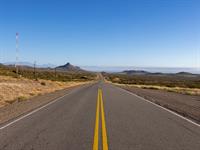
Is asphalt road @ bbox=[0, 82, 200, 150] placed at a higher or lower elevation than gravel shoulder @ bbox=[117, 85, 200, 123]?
higher

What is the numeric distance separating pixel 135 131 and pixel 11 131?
13.3ft

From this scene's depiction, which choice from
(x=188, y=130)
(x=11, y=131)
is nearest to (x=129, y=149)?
(x=188, y=130)

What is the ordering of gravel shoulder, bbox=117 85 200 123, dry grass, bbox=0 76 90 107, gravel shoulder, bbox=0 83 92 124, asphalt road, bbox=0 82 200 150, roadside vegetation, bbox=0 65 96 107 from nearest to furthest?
asphalt road, bbox=0 82 200 150 → gravel shoulder, bbox=0 83 92 124 → gravel shoulder, bbox=117 85 200 123 → dry grass, bbox=0 76 90 107 → roadside vegetation, bbox=0 65 96 107

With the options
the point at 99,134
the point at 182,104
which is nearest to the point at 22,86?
the point at 182,104

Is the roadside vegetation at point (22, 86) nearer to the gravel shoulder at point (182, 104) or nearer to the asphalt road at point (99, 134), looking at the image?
the asphalt road at point (99, 134)

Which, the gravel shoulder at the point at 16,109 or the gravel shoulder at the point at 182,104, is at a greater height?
the gravel shoulder at the point at 16,109

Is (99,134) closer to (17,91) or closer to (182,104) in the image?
(182,104)

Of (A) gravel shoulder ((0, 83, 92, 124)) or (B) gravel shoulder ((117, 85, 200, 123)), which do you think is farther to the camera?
(B) gravel shoulder ((117, 85, 200, 123))

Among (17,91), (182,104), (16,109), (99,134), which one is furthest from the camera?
(17,91)

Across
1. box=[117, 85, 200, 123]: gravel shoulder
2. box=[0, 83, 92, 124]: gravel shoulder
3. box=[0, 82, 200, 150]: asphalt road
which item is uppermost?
box=[0, 82, 200, 150]: asphalt road

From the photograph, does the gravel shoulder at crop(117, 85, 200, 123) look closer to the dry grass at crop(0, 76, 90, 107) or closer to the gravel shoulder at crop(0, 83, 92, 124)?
the gravel shoulder at crop(0, 83, 92, 124)

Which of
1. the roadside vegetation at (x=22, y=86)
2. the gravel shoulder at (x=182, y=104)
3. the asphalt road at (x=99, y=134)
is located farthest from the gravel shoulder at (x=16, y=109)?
the gravel shoulder at (x=182, y=104)

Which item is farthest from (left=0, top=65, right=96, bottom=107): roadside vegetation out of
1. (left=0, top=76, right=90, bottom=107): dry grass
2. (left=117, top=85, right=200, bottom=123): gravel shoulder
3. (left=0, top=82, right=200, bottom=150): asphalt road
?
(left=117, top=85, right=200, bottom=123): gravel shoulder

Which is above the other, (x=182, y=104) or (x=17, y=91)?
(x=17, y=91)
